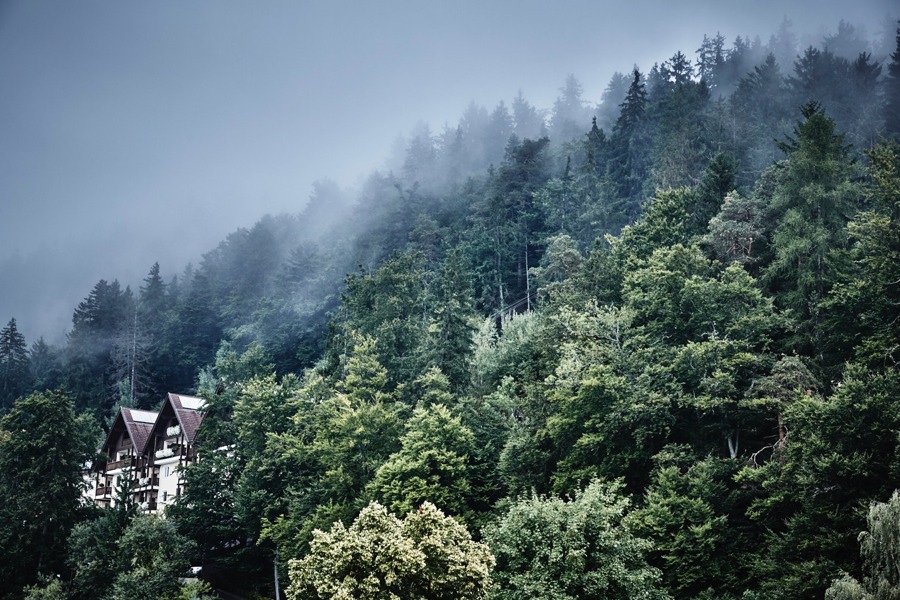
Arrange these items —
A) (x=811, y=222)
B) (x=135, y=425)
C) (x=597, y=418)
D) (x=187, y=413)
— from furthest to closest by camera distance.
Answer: (x=135, y=425) → (x=187, y=413) → (x=811, y=222) → (x=597, y=418)

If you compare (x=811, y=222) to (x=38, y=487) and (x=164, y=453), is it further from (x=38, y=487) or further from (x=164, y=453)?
(x=164, y=453)

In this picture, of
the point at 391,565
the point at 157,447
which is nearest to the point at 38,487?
the point at 157,447

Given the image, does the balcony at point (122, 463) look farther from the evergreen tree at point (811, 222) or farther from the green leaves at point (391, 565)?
the evergreen tree at point (811, 222)

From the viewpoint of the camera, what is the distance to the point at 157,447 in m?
69.5

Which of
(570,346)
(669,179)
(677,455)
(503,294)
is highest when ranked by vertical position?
(669,179)

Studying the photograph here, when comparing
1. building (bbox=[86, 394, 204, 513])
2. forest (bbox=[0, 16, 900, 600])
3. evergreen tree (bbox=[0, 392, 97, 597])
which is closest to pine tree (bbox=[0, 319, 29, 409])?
forest (bbox=[0, 16, 900, 600])

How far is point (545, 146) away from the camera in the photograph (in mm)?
90188

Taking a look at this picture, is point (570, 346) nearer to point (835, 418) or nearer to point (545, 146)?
point (835, 418)

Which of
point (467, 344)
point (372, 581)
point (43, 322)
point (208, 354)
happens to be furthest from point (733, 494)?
point (43, 322)

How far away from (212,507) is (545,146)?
62075mm

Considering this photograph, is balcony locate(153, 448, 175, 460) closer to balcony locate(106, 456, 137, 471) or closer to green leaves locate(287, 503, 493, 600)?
balcony locate(106, 456, 137, 471)

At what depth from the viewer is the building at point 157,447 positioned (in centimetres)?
6594

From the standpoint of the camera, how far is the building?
216 ft

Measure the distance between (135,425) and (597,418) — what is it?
55095 mm
